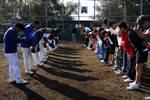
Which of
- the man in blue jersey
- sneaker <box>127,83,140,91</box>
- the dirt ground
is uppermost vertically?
the man in blue jersey

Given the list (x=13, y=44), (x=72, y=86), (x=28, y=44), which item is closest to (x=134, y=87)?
(x=72, y=86)

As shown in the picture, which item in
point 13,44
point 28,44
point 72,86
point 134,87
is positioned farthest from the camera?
Answer: point 28,44

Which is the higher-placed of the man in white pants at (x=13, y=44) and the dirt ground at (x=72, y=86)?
the man in white pants at (x=13, y=44)

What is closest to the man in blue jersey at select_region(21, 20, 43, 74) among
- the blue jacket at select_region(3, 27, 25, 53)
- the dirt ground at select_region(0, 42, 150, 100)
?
the dirt ground at select_region(0, 42, 150, 100)

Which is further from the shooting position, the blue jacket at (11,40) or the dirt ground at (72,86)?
the blue jacket at (11,40)

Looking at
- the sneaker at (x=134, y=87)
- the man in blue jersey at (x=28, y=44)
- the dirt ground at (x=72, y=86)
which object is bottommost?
the dirt ground at (x=72, y=86)

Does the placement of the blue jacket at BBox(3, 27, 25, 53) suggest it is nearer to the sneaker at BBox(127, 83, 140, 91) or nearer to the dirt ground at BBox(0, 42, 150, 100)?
the dirt ground at BBox(0, 42, 150, 100)

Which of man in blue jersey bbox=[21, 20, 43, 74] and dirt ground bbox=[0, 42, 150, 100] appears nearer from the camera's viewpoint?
dirt ground bbox=[0, 42, 150, 100]

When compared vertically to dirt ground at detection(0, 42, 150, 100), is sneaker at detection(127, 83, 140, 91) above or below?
above

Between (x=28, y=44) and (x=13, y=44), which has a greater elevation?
(x=13, y=44)

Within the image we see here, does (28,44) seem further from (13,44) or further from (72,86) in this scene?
(72,86)

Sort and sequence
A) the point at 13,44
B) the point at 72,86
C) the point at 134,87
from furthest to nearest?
the point at 13,44 < the point at 72,86 < the point at 134,87

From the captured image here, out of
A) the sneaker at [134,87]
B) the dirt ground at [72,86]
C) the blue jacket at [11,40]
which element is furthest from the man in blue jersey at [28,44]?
the sneaker at [134,87]

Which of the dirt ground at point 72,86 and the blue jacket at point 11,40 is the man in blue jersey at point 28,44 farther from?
the blue jacket at point 11,40
